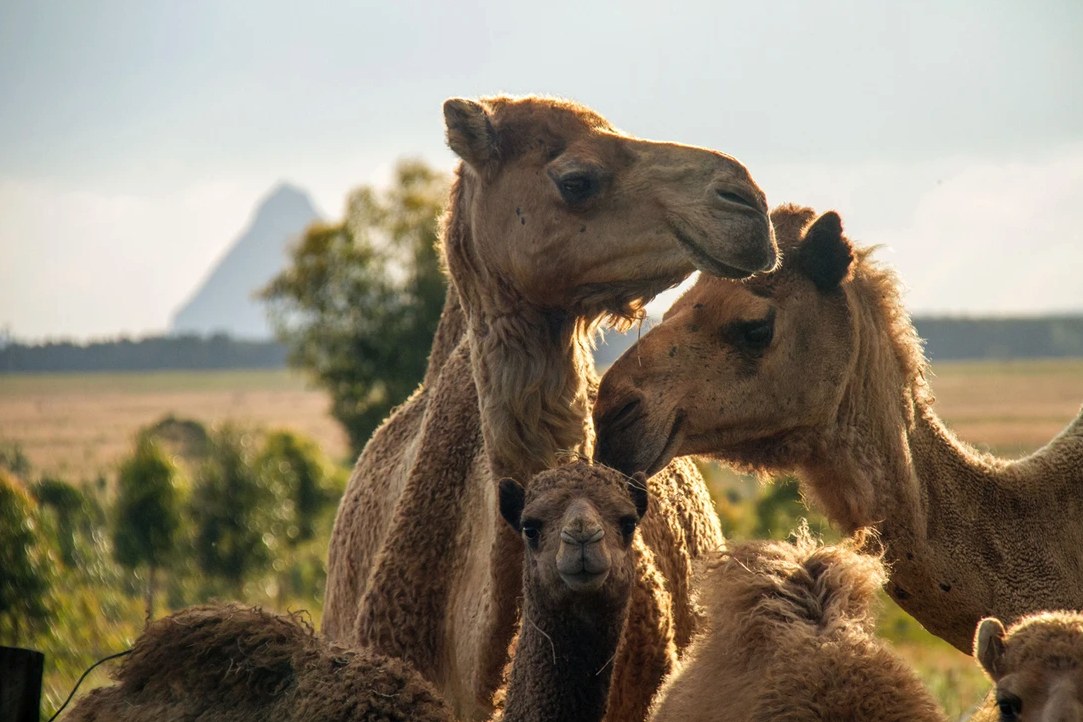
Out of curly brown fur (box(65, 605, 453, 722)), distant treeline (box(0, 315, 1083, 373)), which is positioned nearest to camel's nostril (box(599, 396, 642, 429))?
curly brown fur (box(65, 605, 453, 722))

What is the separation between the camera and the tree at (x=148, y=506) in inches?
885

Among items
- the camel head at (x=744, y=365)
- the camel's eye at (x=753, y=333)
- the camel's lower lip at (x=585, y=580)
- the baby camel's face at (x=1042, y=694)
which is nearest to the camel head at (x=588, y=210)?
the camel head at (x=744, y=365)

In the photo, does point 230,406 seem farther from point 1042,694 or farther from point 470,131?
point 1042,694

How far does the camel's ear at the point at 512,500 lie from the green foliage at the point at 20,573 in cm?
1121

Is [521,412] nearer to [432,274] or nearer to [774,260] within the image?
[774,260]

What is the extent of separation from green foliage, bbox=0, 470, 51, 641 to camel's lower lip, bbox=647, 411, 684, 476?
11.4 meters

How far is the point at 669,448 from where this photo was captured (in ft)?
16.0

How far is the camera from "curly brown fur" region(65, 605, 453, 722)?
159 inches

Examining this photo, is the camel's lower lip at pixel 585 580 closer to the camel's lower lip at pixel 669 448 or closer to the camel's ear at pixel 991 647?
the camel's lower lip at pixel 669 448

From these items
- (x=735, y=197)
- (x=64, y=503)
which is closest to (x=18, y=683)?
(x=735, y=197)

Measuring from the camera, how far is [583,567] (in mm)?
4129

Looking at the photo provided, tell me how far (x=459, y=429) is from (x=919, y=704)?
247cm

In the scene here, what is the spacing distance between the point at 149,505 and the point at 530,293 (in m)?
19.1

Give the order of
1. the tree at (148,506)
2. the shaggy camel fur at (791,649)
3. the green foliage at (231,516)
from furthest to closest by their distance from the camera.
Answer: the green foliage at (231,516) → the tree at (148,506) → the shaggy camel fur at (791,649)
